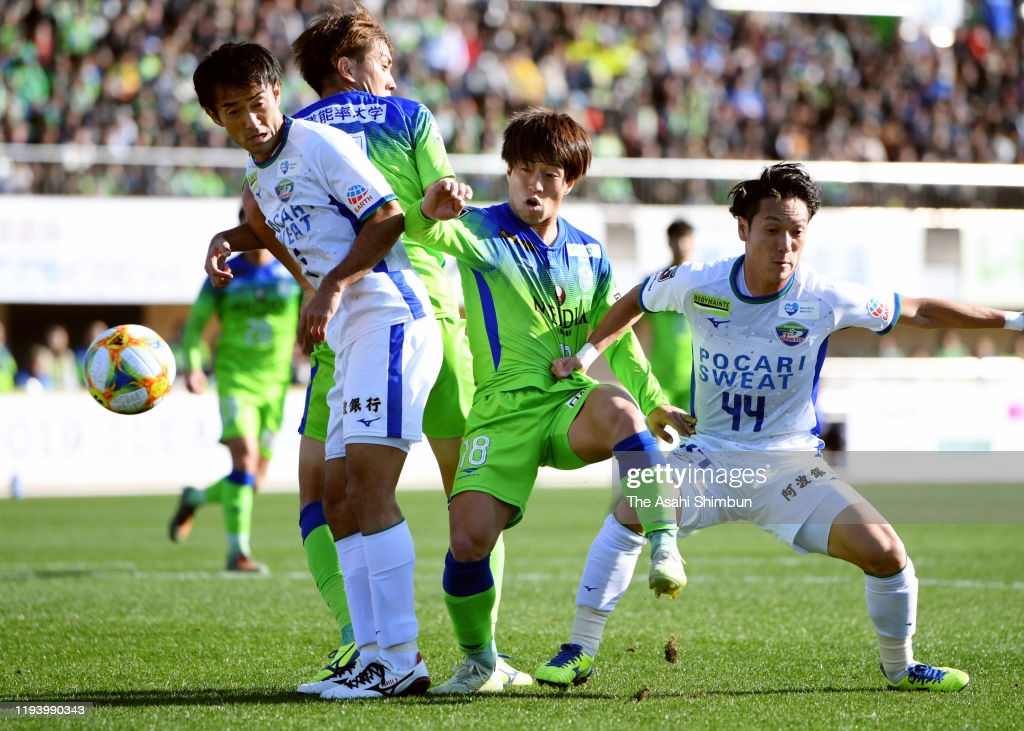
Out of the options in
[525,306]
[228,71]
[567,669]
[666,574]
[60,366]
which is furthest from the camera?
[60,366]

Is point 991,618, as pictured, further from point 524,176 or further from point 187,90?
point 187,90

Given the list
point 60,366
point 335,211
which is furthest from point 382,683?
point 60,366

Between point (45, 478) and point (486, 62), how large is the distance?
10.8 meters

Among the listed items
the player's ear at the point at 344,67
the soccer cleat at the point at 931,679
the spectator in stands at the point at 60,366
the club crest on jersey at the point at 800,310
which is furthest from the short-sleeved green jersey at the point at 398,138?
the spectator in stands at the point at 60,366

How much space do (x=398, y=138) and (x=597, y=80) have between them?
61.4 ft

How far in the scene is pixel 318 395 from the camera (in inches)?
186

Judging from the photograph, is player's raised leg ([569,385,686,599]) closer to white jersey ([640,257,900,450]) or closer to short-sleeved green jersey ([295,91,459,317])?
white jersey ([640,257,900,450])

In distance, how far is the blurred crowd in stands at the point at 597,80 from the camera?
18703mm

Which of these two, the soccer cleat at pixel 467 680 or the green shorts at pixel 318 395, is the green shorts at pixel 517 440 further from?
the green shorts at pixel 318 395

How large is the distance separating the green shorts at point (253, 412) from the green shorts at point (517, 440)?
429 centimetres

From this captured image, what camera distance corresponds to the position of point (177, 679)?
454cm

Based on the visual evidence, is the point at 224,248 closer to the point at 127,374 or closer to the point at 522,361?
the point at 127,374

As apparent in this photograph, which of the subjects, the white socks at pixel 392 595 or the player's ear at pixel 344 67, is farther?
the player's ear at pixel 344 67

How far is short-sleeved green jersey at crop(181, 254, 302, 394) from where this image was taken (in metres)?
8.33
